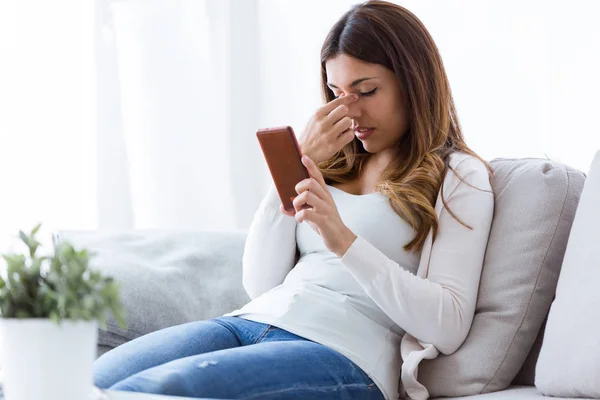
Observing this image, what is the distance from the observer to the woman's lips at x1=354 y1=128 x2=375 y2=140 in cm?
172

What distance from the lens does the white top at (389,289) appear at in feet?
4.71

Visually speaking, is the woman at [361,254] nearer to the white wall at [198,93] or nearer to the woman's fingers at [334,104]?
the woman's fingers at [334,104]

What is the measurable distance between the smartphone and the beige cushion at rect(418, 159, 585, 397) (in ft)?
1.25

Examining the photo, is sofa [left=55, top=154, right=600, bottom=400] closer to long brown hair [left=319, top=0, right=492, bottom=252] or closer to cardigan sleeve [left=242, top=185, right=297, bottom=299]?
long brown hair [left=319, top=0, right=492, bottom=252]

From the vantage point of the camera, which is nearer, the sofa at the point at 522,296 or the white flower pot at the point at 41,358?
the white flower pot at the point at 41,358

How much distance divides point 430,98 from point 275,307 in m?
0.55

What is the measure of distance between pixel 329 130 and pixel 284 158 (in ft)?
0.66

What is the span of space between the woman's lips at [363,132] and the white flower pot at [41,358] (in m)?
1.03

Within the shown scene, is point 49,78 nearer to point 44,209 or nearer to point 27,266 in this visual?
point 44,209

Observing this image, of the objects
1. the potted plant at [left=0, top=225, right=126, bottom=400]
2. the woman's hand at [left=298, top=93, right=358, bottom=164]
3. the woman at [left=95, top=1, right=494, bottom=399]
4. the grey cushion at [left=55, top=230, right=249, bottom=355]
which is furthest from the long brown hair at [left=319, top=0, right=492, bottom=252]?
the potted plant at [left=0, top=225, right=126, bottom=400]

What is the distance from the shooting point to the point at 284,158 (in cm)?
149

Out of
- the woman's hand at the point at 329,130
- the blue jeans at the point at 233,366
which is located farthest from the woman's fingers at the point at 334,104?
the blue jeans at the point at 233,366

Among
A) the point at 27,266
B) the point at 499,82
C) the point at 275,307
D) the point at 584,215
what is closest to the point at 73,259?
the point at 27,266

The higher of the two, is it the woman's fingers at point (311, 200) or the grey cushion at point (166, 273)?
the woman's fingers at point (311, 200)
